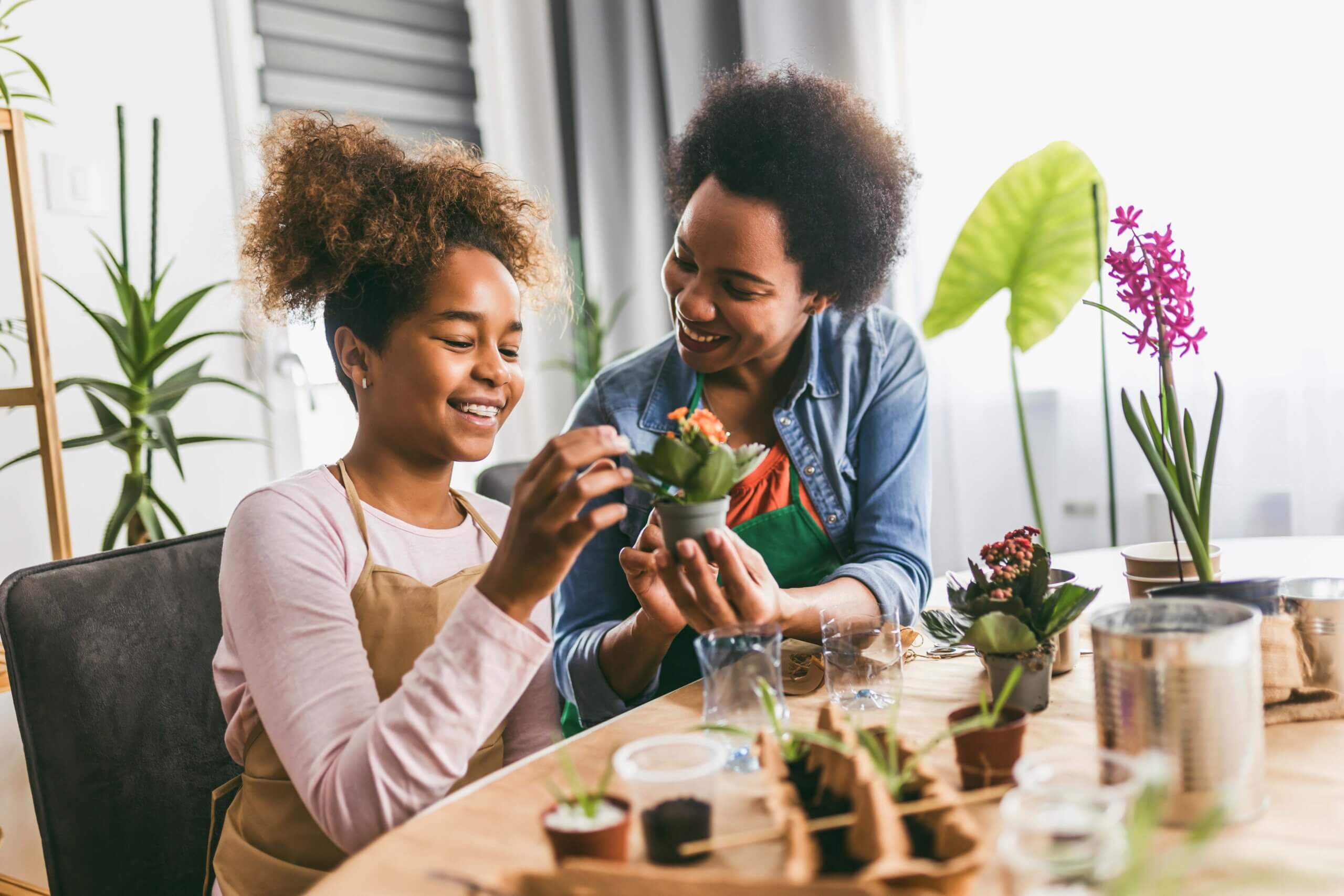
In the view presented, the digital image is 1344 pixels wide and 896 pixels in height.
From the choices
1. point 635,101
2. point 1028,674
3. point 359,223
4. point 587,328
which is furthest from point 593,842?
point 635,101

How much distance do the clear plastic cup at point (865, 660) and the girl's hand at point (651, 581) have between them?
8.5 inches

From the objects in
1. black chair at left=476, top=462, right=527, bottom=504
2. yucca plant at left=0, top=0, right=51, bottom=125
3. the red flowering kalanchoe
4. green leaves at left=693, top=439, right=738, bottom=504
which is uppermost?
yucca plant at left=0, top=0, right=51, bottom=125

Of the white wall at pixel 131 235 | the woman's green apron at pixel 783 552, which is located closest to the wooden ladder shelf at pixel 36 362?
the white wall at pixel 131 235

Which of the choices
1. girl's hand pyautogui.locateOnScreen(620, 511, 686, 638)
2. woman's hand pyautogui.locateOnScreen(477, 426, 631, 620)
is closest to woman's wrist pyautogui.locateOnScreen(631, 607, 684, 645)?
girl's hand pyautogui.locateOnScreen(620, 511, 686, 638)

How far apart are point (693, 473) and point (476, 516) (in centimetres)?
46

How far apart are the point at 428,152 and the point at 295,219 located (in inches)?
8.8

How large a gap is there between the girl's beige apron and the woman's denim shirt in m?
0.32

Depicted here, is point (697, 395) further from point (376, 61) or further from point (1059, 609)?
point (376, 61)

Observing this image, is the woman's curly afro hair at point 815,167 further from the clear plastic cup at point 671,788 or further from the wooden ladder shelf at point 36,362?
the wooden ladder shelf at point 36,362

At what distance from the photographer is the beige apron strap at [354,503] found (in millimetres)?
1263

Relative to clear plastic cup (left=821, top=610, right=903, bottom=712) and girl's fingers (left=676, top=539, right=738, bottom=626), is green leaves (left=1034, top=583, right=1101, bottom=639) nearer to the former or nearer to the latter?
clear plastic cup (left=821, top=610, right=903, bottom=712)

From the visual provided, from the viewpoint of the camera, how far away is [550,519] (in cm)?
99

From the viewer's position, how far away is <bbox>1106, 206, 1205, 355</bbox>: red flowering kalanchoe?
1.03 meters

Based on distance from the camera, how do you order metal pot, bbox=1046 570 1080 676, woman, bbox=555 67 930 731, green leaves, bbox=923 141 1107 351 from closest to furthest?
metal pot, bbox=1046 570 1080 676 < woman, bbox=555 67 930 731 < green leaves, bbox=923 141 1107 351
